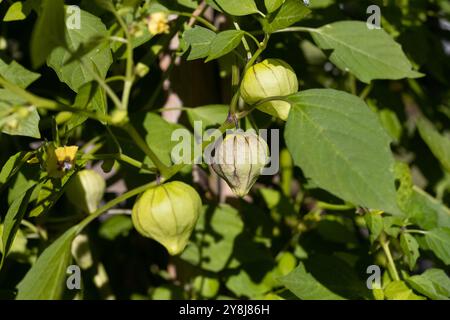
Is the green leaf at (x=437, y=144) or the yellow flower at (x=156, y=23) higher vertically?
the yellow flower at (x=156, y=23)

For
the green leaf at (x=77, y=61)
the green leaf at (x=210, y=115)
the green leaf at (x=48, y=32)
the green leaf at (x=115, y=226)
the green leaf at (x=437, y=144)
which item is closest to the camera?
the green leaf at (x=48, y=32)

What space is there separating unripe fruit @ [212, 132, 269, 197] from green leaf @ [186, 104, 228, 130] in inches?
9.1

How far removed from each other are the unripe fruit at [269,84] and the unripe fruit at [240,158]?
0.14 feet

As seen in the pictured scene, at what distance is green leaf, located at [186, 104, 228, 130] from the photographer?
94 centimetres

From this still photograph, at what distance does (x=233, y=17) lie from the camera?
77 cm

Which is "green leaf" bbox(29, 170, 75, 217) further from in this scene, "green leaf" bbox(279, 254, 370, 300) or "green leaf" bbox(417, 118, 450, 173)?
"green leaf" bbox(417, 118, 450, 173)

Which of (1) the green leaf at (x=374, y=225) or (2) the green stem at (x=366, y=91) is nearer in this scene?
(1) the green leaf at (x=374, y=225)

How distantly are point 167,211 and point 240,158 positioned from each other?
96 mm

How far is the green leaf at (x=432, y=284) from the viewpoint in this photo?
32.8 inches

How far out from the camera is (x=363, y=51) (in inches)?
32.6

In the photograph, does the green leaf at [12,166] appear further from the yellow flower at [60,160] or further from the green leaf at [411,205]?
the green leaf at [411,205]

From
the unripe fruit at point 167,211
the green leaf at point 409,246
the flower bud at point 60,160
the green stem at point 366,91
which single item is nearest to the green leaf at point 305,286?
the green leaf at point 409,246

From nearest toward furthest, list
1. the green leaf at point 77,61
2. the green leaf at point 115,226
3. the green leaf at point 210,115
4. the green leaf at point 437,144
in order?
the green leaf at point 77,61, the green leaf at point 210,115, the green leaf at point 437,144, the green leaf at point 115,226
